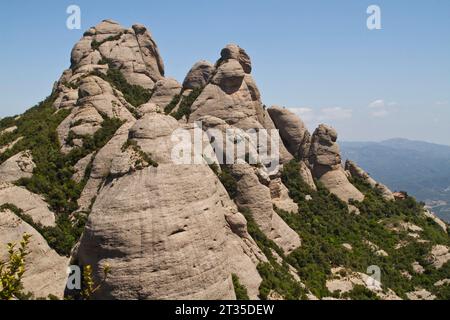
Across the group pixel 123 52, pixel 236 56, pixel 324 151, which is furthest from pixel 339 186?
pixel 123 52

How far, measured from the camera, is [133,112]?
53.1m

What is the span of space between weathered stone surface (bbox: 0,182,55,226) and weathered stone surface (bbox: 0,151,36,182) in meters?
3.07

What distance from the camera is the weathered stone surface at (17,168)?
40125 mm

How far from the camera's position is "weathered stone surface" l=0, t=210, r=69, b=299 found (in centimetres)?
2948

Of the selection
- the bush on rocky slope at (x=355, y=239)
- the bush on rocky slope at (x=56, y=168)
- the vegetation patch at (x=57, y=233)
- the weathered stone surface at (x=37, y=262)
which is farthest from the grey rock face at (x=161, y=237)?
the bush on rocky slope at (x=355, y=239)

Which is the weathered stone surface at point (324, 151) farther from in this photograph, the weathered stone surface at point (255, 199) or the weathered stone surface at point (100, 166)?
the weathered stone surface at point (100, 166)

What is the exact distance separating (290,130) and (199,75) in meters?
17.3

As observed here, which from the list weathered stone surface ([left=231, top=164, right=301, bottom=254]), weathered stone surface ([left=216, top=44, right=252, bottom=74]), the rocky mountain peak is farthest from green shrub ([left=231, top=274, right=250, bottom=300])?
weathered stone surface ([left=216, top=44, right=252, bottom=74])

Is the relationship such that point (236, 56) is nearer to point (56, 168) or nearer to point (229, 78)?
point (229, 78)

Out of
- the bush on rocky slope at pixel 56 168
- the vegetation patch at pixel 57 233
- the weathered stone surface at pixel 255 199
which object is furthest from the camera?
the weathered stone surface at pixel 255 199

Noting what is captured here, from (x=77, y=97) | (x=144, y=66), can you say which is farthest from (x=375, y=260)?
(x=144, y=66)

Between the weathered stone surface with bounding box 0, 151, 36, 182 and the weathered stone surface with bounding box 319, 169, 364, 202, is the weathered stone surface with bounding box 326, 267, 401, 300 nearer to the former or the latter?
the weathered stone surface with bounding box 319, 169, 364, 202

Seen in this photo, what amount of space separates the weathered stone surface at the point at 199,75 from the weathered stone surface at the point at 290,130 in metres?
11.8
